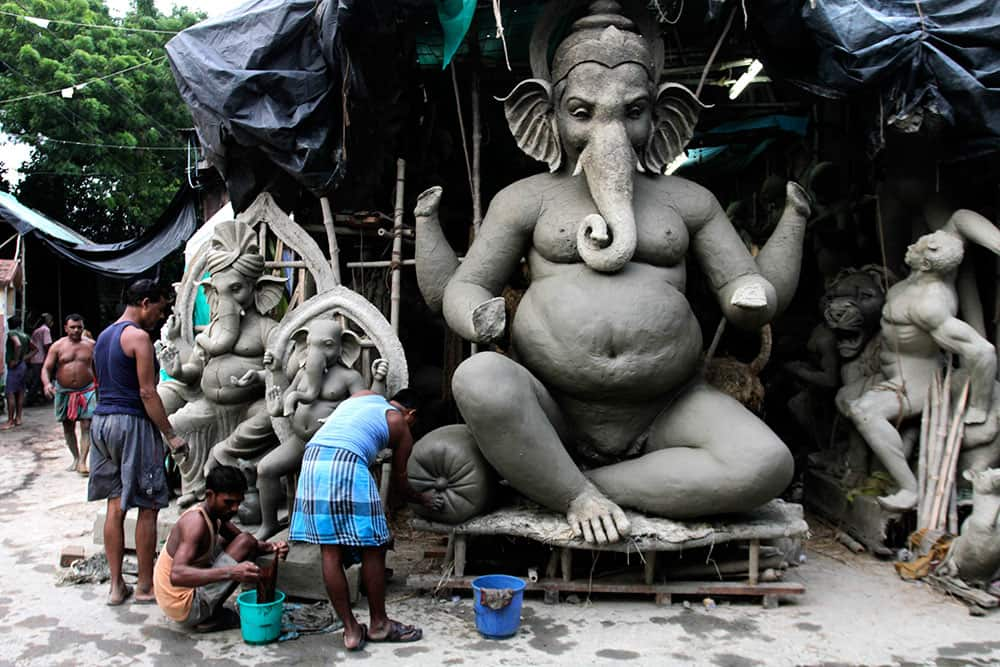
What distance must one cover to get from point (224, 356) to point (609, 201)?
2310 millimetres

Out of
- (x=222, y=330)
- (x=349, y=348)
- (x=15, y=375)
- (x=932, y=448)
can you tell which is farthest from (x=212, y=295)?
(x=15, y=375)

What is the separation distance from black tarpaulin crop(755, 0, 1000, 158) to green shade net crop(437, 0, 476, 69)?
1.54m

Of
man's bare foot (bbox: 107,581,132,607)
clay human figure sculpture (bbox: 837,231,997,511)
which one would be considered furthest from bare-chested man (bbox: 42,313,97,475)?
clay human figure sculpture (bbox: 837,231,997,511)

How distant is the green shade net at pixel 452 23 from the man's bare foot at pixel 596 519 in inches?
90.8

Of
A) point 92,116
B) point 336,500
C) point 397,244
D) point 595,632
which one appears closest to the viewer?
point 336,500

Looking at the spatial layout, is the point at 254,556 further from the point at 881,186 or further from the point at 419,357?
the point at 881,186

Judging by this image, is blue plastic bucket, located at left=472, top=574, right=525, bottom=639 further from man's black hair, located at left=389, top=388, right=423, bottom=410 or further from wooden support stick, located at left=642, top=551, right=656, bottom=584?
man's black hair, located at left=389, top=388, right=423, bottom=410

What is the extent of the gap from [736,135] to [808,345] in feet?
5.95

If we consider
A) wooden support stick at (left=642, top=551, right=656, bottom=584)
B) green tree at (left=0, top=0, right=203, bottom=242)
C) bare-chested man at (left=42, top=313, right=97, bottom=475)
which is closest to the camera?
wooden support stick at (left=642, top=551, right=656, bottom=584)

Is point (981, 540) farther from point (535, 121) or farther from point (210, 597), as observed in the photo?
point (210, 597)

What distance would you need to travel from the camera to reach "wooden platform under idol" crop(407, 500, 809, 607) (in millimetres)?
3697

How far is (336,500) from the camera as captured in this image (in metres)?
3.23

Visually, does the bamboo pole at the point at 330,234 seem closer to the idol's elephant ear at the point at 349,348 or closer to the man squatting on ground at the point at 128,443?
the idol's elephant ear at the point at 349,348

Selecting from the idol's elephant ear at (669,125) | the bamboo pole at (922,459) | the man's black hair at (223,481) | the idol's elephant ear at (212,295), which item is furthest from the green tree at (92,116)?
the bamboo pole at (922,459)
